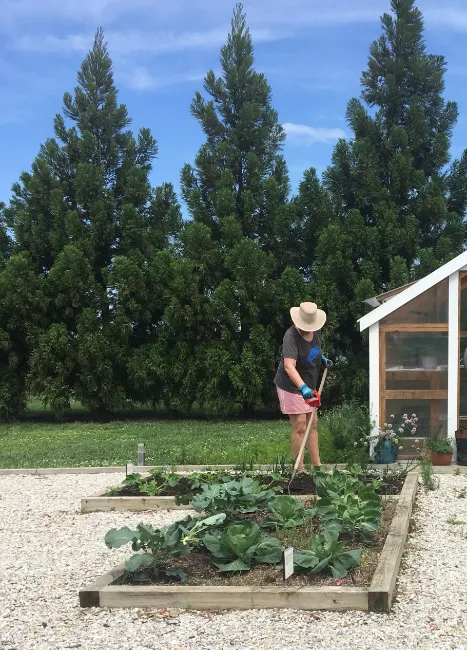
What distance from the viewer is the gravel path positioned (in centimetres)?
345

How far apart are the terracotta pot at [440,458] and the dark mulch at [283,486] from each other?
1665 mm

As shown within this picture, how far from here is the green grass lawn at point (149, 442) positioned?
9.64 metres

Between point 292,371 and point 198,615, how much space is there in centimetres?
371

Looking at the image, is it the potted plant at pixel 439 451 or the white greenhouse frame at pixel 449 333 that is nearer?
the potted plant at pixel 439 451

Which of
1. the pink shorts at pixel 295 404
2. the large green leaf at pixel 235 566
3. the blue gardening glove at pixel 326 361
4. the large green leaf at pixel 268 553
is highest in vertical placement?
the blue gardening glove at pixel 326 361

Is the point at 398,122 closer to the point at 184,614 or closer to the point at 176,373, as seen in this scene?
the point at 176,373

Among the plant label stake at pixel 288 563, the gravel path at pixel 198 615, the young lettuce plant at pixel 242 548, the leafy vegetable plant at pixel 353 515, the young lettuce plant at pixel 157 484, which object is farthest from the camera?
the young lettuce plant at pixel 157 484

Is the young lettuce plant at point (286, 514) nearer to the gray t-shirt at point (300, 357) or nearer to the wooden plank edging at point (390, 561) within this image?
the wooden plank edging at point (390, 561)

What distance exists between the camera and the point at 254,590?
3.88m

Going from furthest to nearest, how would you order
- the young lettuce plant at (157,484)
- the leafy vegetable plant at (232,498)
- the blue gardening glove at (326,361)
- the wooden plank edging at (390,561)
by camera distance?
the blue gardening glove at (326,361), the young lettuce plant at (157,484), the leafy vegetable plant at (232,498), the wooden plank edging at (390,561)

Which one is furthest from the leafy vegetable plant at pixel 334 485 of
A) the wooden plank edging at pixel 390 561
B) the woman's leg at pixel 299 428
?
the woman's leg at pixel 299 428

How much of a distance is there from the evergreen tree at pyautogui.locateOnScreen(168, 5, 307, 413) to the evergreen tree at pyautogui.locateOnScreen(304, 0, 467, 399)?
124 cm

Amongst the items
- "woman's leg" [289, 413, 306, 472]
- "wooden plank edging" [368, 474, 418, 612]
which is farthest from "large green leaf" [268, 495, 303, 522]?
"woman's leg" [289, 413, 306, 472]

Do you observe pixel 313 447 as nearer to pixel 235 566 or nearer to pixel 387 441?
pixel 387 441
